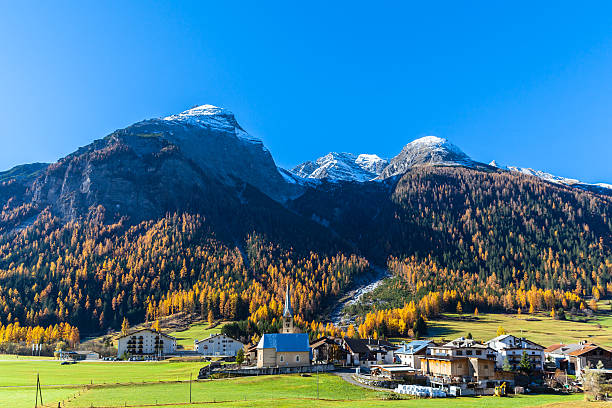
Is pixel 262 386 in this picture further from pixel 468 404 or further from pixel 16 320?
pixel 16 320

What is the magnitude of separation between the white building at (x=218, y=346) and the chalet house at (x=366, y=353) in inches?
1779

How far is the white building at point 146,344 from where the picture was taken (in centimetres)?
14925

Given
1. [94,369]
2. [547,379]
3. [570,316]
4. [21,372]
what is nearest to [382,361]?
[547,379]

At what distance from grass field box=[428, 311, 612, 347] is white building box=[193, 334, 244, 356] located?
211 ft

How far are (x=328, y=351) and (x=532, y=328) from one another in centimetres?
9025

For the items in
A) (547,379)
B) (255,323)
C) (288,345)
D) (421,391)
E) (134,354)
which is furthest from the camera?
(255,323)

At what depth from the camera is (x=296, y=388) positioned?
74500 mm

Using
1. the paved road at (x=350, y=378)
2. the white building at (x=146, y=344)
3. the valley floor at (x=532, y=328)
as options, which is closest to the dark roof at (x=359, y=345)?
the paved road at (x=350, y=378)

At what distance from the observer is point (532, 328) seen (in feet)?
552

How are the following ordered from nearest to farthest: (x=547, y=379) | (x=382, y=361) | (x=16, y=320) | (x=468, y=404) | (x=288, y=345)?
(x=468, y=404)
(x=547, y=379)
(x=288, y=345)
(x=382, y=361)
(x=16, y=320)

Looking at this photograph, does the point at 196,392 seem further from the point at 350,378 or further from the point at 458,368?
the point at 458,368

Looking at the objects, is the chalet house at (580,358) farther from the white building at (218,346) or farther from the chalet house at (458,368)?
the white building at (218,346)

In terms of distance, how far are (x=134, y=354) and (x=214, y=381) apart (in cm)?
7593

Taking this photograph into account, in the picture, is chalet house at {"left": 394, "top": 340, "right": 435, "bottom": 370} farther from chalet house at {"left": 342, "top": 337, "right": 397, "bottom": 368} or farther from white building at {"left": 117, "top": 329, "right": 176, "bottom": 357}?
white building at {"left": 117, "top": 329, "right": 176, "bottom": 357}
